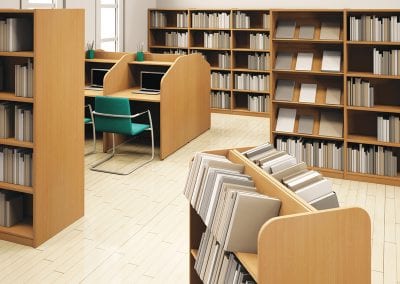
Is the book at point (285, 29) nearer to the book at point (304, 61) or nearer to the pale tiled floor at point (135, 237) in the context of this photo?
the book at point (304, 61)

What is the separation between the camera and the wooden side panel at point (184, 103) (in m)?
6.09

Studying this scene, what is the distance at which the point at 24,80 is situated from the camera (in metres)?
3.56

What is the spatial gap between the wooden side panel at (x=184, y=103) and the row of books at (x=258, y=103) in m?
1.62

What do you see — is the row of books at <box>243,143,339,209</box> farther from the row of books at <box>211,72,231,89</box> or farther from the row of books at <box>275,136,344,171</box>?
the row of books at <box>211,72,231,89</box>

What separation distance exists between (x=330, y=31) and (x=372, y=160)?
4.83ft

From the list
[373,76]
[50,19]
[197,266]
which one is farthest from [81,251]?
[373,76]

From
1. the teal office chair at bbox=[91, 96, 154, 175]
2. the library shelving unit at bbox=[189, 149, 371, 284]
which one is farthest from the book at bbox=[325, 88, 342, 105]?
the library shelving unit at bbox=[189, 149, 371, 284]

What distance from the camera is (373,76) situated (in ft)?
16.6

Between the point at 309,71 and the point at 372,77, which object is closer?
the point at 372,77

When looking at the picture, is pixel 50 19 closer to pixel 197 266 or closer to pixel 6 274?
pixel 6 274

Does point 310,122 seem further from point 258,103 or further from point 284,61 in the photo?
point 258,103

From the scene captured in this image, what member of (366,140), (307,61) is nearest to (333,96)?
(307,61)

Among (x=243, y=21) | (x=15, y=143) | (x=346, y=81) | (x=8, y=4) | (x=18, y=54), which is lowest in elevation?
(x=15, y=143)

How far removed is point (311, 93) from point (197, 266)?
336cm
